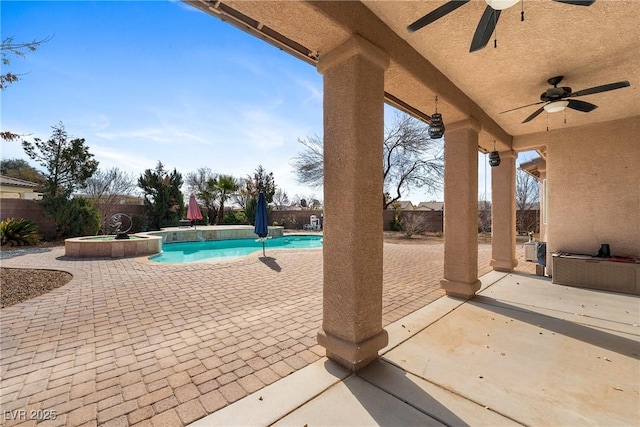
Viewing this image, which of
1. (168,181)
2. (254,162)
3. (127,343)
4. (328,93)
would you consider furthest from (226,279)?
(254,162)

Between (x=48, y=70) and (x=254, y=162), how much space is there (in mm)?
16963

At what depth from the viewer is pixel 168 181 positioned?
617 inches

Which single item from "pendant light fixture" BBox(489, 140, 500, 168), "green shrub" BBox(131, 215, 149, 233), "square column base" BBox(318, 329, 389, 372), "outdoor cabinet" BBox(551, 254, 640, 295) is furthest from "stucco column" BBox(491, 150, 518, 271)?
"green shrub" BBox(131, 215, 149, 233)

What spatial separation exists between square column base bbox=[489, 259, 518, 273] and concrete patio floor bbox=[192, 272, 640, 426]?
8.78 feet

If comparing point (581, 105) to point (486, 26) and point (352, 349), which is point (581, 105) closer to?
point (486, 26)

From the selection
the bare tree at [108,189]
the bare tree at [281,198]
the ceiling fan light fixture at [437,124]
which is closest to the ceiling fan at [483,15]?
the ceiling fan light fixture at [437,124]

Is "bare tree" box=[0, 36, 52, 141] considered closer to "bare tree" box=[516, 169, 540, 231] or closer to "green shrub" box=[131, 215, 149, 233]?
"green shrub" box=[131, 215, 149, 233]

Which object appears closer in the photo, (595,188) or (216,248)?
(595,188)

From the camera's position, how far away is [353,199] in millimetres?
2201

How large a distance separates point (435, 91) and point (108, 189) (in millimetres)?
20294

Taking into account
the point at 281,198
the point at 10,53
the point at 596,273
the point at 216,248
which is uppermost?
the point at 10,53

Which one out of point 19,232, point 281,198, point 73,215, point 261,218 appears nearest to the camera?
point 261,218

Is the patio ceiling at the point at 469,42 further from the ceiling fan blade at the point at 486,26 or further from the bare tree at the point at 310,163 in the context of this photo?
the bare tree at the point at 310,163

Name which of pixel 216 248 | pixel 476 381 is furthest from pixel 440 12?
pixel 216 248
